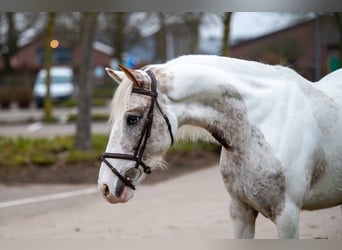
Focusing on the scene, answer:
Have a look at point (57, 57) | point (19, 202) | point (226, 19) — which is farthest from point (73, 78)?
point (19, 202)

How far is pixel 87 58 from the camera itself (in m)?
12.6

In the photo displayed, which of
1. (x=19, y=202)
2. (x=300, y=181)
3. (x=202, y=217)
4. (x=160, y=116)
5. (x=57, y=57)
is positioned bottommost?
(x=57, y=57)

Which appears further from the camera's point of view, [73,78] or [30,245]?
[73,78]

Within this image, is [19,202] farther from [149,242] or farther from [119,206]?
[149,242]

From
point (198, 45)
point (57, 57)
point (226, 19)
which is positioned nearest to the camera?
point (226, 19)

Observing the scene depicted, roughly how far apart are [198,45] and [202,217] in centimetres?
1433

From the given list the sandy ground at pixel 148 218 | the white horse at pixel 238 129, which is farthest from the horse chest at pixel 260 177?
the sandy ground at pixel 148 218

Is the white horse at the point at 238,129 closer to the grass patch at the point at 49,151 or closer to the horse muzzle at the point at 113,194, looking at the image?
the horse muzzle at the point at 113,194

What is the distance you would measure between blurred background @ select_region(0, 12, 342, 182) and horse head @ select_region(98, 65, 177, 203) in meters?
1.21

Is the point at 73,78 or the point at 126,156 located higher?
the point at 126,156

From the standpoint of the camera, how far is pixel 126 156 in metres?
3.60

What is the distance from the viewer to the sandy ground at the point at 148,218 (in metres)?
6.94

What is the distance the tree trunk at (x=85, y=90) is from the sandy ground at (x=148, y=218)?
2.78m

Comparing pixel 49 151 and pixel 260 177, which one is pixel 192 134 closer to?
pixel 260 177
